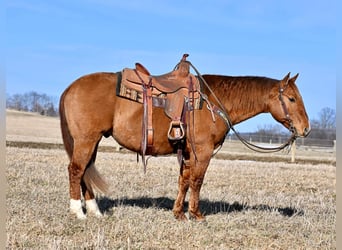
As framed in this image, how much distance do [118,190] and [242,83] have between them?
367cm

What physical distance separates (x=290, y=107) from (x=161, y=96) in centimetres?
204

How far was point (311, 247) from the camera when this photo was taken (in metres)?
5.14

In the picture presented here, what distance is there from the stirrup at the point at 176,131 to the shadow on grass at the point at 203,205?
146cm

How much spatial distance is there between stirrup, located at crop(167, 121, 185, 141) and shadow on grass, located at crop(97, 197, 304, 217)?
Answer: 146cm

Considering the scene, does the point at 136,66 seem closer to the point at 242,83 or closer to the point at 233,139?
the point at 242,83

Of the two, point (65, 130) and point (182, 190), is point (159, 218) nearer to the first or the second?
point (182, 190)

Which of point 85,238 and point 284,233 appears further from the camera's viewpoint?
point 284,233

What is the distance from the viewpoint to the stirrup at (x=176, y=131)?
20.0ft

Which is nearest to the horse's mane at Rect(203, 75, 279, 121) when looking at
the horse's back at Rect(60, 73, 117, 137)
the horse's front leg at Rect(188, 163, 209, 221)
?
the horse's front leg at Rect(188, 163, 209, 221)

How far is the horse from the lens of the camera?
6059 mm

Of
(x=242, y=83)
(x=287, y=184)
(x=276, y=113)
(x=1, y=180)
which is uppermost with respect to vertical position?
(x=242, y=83)

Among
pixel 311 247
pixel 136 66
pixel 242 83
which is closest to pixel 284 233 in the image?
pixel 311 247

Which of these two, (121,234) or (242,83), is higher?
(242,83)

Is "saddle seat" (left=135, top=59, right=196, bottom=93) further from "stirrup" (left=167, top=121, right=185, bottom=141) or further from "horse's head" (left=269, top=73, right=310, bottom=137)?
"horse's head" (left=269, top=73, right=310, bottom=137)
